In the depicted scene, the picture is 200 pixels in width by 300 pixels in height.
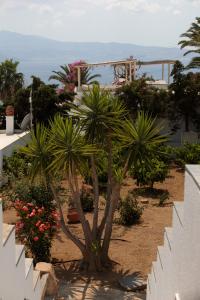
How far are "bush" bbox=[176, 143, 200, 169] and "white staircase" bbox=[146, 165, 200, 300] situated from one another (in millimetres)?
13602

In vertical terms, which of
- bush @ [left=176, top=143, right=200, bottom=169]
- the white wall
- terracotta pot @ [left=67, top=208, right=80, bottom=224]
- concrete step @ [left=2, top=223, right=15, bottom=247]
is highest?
concrete step @ [left=2, top=223, right=15, bottom=247]

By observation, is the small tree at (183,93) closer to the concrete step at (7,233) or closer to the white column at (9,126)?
the white column at (9,126)

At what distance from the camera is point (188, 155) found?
1867cm

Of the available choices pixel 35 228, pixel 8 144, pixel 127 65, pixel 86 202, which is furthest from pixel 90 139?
pixel 127 65

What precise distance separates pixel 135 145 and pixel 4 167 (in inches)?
324

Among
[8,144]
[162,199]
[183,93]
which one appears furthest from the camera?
[183,93]

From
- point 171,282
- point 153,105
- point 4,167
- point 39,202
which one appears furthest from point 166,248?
point 153,105

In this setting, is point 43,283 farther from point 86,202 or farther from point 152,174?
point 152,174

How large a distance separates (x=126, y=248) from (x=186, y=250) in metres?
7.67

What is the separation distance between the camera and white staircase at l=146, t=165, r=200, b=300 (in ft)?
11.4

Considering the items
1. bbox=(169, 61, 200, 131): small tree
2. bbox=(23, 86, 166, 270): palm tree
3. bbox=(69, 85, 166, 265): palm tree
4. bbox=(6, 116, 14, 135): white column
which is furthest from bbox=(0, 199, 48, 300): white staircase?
bbox=(169, 61, 200, 131): small tree

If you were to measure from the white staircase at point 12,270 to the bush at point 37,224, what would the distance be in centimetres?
286

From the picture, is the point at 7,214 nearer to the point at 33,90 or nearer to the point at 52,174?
the point at 52,174

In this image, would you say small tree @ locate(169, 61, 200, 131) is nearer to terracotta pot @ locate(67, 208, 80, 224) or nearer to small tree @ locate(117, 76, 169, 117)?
small tree @ locate(117, 76, 169, 117)
